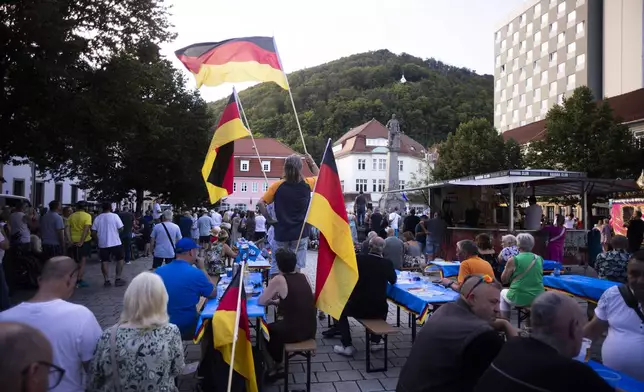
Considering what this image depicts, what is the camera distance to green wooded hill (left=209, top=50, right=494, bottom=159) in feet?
282

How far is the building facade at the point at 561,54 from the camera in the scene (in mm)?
47062

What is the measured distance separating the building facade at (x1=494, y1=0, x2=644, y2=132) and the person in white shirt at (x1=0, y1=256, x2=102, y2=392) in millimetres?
53345

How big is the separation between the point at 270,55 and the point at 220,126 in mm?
1392

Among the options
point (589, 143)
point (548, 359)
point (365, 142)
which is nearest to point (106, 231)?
point (548, 359)

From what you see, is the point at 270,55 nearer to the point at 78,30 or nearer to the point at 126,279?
the point at 78,30

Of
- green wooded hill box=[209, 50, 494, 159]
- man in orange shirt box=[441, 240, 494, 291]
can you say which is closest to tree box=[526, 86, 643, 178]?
man in orange shirt box=[441, 240, 494, 291]

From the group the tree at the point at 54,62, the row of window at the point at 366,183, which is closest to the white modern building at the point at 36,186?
the tree at the point at 54,62

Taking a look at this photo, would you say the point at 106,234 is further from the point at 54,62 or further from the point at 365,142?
the point at 365,142

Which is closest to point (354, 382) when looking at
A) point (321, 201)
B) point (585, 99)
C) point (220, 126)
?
point (321, 201)

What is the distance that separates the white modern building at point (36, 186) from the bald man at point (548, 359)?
25.6 meters

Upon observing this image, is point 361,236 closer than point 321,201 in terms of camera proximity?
No

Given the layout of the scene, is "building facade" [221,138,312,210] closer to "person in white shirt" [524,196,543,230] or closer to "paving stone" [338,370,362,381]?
"person in white shirt" [524,196,543,230]

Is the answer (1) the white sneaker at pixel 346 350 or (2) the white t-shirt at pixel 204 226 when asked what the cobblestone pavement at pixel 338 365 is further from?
(2) the white t-shirt at pixel 204 226

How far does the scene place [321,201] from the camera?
5.15 meters
